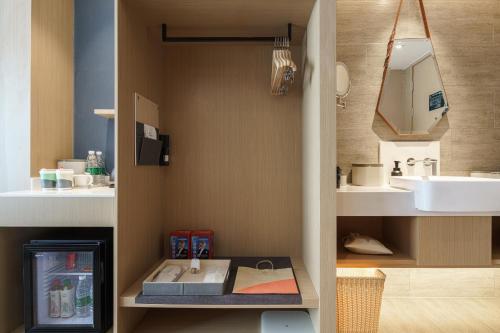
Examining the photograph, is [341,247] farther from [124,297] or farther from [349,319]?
[124,297]

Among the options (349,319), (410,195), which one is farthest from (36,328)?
(410,195)

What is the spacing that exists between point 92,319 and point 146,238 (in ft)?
1.39

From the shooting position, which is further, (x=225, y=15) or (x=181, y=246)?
(x=181, y=246)

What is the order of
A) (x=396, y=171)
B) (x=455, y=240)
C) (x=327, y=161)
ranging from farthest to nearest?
(x=396, y=171) < (x=455, y=240) < (x=327, y=161)

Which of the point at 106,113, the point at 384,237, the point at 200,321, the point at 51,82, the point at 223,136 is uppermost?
the point at 51,82

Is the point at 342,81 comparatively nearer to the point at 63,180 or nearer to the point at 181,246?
the point at 181,246

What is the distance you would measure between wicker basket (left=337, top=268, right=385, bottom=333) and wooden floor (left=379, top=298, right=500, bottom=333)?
0.99ft

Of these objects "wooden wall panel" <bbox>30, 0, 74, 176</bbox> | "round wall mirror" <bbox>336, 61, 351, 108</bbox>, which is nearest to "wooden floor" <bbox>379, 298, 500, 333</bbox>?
"round wall mirror" <bbox>336, 61, 351, 108</bbox>

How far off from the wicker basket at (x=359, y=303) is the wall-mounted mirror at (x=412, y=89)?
3.55 ft

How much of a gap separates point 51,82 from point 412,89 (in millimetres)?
2421

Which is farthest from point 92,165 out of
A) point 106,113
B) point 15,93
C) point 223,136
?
point 223,136

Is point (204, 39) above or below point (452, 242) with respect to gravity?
above

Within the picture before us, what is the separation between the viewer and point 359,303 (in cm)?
177

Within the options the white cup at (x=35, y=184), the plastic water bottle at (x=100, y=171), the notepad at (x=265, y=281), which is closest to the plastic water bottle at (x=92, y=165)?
the plastic water bottle at (x=100, y=171)
